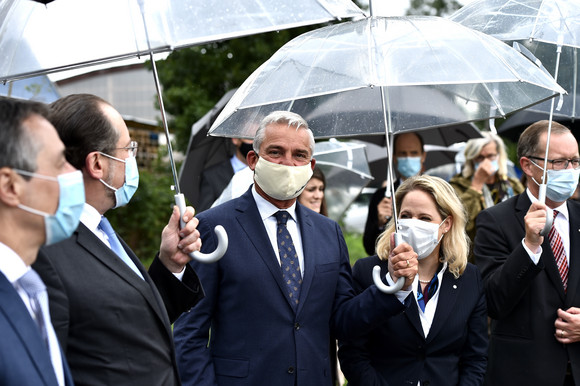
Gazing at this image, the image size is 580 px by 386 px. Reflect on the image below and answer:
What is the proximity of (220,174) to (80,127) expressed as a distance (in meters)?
3.48

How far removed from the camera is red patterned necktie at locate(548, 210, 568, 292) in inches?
179

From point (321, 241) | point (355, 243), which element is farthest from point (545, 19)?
point (355, 243)

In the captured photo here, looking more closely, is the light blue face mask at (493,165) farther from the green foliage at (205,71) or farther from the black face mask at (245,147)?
the green foliage at (205,71)

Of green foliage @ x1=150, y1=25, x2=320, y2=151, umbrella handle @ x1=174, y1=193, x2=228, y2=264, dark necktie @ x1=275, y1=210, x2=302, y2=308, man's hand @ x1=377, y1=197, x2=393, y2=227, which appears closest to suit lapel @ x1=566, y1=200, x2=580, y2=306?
dark necktie @ x1=275, y1=210, x2=302, y2=308

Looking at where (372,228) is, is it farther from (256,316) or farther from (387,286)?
(256,316)

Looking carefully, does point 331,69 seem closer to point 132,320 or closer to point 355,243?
point 132,320

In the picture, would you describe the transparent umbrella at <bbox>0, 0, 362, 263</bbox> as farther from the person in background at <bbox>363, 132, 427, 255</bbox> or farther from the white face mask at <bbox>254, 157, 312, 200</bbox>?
the person in background at <bbox>363, 132, 427, 255</bbox>

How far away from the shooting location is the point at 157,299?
3172 millimetres

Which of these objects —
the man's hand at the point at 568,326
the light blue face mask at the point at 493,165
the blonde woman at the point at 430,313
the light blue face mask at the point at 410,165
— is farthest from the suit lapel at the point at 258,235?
the light blue face mask at the point at 493,165

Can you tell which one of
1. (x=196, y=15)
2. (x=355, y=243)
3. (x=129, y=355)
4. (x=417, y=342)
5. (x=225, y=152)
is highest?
(x=196, y=15)

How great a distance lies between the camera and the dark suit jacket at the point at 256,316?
3.69 metres

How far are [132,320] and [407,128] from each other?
272cm

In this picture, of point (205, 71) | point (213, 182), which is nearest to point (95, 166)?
point (213, 182)

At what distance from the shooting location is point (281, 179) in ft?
12.6
